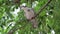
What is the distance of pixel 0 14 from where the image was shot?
248 cm

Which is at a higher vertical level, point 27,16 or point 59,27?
point 27,16

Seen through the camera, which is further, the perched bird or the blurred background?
the blurred background

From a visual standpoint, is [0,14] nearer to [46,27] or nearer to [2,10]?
[2,10]

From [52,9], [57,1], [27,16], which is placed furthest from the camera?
[52,9]

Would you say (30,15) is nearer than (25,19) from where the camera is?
Yes

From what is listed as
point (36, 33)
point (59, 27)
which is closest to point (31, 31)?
point (36, 33)

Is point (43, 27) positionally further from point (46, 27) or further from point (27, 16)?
point (27, 16)

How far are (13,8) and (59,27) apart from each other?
24.8 inches

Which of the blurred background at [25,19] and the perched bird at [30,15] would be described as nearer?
the perched bird at [30,15]

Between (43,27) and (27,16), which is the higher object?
(27,16)

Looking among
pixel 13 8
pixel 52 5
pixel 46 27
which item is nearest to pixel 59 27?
pixel 46 27

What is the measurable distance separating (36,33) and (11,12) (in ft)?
1.58

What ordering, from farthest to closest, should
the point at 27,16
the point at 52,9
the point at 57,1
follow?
the point at 52,9 → the point at 57,1 → the point at 27,16

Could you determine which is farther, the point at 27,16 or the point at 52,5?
the point at 52,5
